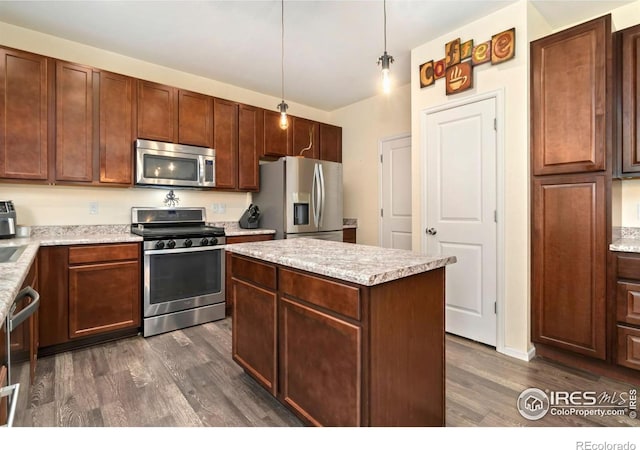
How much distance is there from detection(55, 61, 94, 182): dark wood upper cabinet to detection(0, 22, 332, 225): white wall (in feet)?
1.11

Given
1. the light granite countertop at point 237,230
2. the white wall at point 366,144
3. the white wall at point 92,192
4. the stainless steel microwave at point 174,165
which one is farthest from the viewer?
the white wall at point 366,144

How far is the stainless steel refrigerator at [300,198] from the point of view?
12.3ft

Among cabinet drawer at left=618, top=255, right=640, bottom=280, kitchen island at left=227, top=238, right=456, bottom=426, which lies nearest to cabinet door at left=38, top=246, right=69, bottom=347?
kitchen island at left=227, top=238, right=456, bottom=426

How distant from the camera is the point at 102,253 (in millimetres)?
2746

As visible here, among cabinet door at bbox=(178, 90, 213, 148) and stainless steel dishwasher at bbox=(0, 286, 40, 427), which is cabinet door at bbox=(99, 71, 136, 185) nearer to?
cabinet door at bbox=(178, 90, 213, 148)

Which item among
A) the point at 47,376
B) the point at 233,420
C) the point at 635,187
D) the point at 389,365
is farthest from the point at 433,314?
the point at 47,376

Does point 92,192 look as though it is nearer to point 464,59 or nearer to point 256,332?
point 256,332

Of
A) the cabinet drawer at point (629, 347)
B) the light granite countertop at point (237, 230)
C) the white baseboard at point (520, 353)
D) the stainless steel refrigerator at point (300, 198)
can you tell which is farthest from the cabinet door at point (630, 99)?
the light granite countertop at point (237, 230)

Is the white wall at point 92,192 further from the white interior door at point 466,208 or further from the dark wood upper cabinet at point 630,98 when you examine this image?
the dark wood upper cabinet at point 630,98

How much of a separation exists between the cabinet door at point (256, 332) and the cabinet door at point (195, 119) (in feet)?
6.44

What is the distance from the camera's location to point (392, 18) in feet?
8.74

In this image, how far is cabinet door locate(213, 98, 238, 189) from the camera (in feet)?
11.9

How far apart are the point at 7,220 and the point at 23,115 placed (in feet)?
2.75

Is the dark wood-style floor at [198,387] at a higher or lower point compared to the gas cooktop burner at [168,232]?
lower
